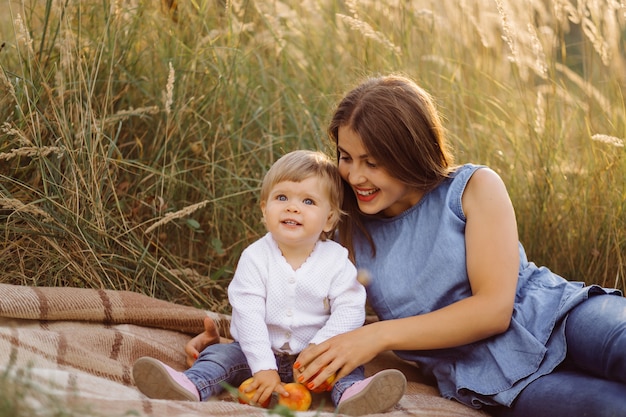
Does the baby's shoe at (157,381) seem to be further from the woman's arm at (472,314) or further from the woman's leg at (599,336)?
the woman's leg at (599,336)

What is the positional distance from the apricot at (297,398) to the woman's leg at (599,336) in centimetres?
77

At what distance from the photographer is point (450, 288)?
253 centimetres

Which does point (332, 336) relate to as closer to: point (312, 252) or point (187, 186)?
point (312, 252)

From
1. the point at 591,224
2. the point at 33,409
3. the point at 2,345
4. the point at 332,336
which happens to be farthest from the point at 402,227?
the point at 33,409

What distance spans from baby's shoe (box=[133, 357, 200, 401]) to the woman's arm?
35 centimetres

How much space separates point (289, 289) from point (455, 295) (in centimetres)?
52

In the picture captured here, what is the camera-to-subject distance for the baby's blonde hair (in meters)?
2.45

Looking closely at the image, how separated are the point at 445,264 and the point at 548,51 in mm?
1423

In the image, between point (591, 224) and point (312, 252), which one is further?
point (591, 224)

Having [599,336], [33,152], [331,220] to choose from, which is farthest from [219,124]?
[599,336]

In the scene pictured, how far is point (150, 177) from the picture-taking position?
3324 millimetres

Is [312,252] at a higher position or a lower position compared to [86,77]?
lower

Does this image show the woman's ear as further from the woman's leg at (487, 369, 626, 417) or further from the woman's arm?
the woman's leg at (487, 369, 626, 417)

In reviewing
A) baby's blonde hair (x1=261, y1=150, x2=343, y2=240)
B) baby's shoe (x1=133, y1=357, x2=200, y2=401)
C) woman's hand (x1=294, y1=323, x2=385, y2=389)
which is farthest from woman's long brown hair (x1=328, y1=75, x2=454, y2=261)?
baby's shoe (x1=133, y1=357, x2=200, y2=401)
